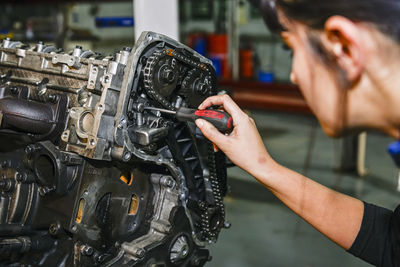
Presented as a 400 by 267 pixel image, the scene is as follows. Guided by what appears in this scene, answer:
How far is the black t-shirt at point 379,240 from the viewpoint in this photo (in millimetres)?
1668

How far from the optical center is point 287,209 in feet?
15.0

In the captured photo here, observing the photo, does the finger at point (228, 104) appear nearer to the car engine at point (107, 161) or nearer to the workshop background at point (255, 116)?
the car engine at point (107, 161)

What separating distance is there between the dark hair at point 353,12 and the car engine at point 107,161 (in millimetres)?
1008

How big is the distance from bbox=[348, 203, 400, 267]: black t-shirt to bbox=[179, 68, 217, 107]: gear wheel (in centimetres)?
93

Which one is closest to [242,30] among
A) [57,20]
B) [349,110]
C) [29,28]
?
[57,20]

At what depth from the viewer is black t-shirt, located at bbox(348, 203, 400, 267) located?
1.67 metres

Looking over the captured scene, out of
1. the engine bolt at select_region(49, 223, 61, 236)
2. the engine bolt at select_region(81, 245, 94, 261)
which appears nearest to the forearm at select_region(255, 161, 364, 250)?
the engine bolt at select_region(81, 245, 94, 261)

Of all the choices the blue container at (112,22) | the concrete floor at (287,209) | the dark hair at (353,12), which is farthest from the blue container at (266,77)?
the dark hair at (353,12)

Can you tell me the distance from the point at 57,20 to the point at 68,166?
6.79 metres

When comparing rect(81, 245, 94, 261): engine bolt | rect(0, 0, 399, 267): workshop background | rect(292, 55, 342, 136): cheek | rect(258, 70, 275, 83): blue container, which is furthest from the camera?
rect(258, 70, 275, 83): blue container

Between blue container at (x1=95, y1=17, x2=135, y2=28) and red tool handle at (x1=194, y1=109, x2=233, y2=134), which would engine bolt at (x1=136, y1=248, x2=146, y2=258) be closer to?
red tool handle at (x1=194, y1=109, x2=233, y2=134)

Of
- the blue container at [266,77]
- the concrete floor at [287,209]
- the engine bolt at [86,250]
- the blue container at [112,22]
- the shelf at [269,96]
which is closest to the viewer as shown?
the engine bolt at [86,250]

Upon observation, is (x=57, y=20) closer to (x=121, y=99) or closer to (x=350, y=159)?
(x=350, y=159)

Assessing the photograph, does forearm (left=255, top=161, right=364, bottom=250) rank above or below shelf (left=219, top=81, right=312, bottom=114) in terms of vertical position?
above
